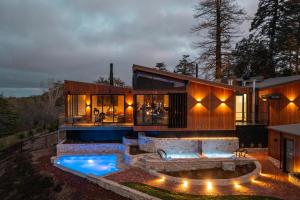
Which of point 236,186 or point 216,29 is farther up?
point 216,29

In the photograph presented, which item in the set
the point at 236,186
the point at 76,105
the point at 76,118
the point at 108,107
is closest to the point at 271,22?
the point at 108,107

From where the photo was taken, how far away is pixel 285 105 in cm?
1431

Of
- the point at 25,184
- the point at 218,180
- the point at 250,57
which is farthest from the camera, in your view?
the point at 250,57

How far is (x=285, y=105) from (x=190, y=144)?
20.1 ft

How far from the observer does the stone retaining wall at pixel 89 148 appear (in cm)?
1572

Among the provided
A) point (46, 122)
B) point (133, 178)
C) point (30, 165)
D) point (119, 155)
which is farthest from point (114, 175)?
point (46, 122)

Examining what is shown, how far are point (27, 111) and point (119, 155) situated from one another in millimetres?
23686

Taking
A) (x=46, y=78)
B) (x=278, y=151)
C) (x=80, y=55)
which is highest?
(x=80, y=55)

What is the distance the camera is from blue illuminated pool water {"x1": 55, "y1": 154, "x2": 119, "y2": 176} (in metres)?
12.4

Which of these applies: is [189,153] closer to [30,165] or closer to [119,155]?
[119,155]

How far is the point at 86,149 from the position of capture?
15.9 meters

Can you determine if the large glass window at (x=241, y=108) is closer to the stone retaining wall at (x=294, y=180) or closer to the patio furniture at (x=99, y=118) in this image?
the stone retaining wall at (x=294, y=180)

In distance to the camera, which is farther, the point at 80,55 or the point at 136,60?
the point at 136,60

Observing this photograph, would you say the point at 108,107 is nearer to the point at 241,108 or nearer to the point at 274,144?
the point at 241,108
